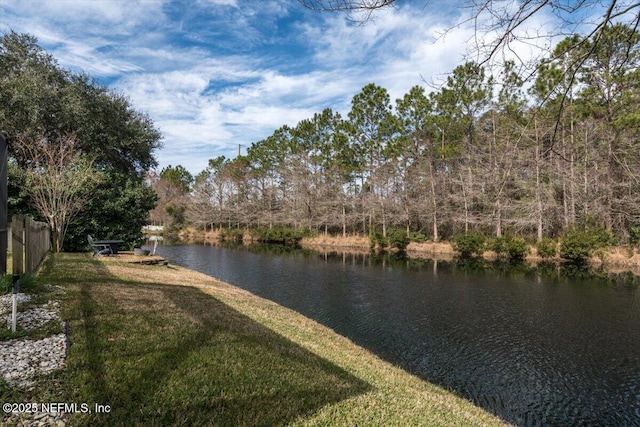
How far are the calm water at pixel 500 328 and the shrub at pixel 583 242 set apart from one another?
450 cm

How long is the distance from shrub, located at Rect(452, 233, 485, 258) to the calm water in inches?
248

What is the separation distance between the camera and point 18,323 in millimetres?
4215

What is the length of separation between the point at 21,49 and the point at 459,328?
845 inches

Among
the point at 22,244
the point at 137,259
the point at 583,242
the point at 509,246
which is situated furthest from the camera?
the point at 509,246

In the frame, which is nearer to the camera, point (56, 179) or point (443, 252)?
point (56, 179)

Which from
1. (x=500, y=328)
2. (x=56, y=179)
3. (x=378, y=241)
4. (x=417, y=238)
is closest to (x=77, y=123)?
(x=56, y=179)

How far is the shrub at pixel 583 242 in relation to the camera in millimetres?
21188

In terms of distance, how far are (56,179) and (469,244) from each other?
24.2m

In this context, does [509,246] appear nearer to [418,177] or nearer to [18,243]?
[418,177]

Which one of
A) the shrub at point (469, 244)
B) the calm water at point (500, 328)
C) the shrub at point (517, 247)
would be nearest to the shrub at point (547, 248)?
the shrub at point (517, 247)

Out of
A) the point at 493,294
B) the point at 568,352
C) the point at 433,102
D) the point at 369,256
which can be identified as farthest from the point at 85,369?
the point at 433,102

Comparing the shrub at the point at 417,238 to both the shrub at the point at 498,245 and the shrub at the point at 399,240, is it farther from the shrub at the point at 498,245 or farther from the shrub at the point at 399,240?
the shrub at the point at 498,245
